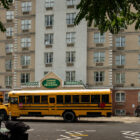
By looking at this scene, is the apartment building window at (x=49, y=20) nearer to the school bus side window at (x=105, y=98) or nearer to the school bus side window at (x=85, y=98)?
the school bus side window at (x=85, y=98)

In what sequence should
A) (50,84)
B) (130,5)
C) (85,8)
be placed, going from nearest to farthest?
(85,8) < (130,5) < (50,84)

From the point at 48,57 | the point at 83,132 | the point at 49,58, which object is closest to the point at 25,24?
the point at 48,57

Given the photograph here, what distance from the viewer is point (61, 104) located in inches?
1061

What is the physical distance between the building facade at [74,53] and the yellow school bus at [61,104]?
491 inches

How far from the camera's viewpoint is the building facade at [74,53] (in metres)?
39.4

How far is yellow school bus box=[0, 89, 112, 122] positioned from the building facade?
12464mm

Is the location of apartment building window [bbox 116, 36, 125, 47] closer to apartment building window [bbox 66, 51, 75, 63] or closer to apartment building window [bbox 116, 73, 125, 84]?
apartment building window [bbox 116, 73, 125, 84]

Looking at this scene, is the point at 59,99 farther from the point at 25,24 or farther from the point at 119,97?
the point at 25,24

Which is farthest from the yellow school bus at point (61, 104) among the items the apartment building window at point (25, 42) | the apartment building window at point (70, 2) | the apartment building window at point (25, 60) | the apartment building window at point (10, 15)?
the apartment building window at point (10, 15)

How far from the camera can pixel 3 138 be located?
827 centimetres

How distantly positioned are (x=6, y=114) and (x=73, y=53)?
1555cm

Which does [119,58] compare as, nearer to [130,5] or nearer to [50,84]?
[50,84]

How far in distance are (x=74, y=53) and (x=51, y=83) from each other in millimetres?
5433

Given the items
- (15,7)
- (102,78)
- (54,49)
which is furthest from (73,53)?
(15,7)
